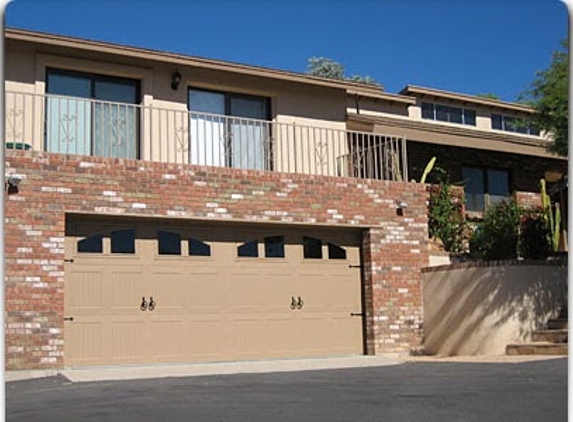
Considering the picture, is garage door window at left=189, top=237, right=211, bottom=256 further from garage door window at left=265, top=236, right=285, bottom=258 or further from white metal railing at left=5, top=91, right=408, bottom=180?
white metal railing at left=5, top=91, right=408, bottom=180

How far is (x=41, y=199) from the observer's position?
1168 centimetres

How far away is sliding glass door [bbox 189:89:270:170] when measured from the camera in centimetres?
1512

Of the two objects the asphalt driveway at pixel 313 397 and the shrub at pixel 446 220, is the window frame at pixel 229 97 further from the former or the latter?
the asphalt driveway at pixel 313 397

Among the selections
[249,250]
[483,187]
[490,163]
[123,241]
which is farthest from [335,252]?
[490,163]

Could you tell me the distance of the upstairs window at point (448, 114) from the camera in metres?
23.4

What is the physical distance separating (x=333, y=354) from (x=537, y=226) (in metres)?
6.79

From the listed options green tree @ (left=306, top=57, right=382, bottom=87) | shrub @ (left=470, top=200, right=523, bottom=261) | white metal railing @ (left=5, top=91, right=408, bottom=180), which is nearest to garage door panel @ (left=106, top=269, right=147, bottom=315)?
white metal railing @ (left=5, top=91, right=408, bottom=180)

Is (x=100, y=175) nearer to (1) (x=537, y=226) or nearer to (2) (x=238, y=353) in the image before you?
(2) (x=238, y=353)

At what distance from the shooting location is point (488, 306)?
13922mm

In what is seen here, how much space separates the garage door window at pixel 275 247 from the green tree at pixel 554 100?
547cm

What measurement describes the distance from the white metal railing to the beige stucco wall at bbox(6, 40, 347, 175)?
0.08 ft

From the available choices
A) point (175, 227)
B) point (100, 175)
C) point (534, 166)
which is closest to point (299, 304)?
point (175, 227)

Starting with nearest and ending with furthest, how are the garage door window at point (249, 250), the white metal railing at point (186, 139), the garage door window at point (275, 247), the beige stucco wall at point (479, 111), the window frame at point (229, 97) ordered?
1. the garage door window at point (249, 250)
2. the garage door window at point (275, 247)
3. the white metal railing at point (186, 139)
4. the window frame at point (229, 97)
5. the beige stucco wall at point (479, 111)

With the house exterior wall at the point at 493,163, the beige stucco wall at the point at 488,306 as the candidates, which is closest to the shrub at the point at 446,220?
the beige stucco wall at the point at 488,306
